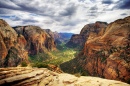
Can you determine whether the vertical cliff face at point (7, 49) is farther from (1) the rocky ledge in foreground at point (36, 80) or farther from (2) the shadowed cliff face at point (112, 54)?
(1) the rocky ledge in foreground at point (36, 80)

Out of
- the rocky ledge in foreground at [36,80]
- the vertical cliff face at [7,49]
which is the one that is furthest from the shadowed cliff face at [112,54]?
the vertical cliff face at [7,49]

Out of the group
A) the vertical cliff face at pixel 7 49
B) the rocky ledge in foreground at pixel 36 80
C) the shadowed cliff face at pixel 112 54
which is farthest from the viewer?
the vertical cliff face at pixel 7 49

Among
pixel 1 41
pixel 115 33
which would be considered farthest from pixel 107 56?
pixel 1 41

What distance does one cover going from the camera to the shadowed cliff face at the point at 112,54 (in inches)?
4100

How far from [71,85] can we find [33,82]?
9553 millimetres

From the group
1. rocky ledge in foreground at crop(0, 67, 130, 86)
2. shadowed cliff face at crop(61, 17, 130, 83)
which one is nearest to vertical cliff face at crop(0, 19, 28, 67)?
shadowed cliff face at crop(61, 17, 130, 83)

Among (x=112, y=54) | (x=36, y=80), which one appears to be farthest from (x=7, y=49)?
(x=36, y=80)

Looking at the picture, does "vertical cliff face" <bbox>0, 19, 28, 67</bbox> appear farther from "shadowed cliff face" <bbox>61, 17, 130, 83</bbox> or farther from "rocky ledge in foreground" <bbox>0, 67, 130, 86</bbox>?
"rocky ledge in foreground" <bbox>0, 67, 130, 86</bbox>

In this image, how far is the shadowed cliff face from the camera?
10415 cm

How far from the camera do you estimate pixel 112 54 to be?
390 ft

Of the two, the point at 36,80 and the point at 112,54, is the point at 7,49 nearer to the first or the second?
the point at 112,54

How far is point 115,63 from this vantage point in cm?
10825

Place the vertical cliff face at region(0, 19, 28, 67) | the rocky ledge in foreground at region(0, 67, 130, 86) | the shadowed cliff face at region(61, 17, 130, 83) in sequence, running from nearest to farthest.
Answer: the rocky ledge in foreground at region(0, 67, 130, 86)
the shadowed cliff face at region(61, 17, 130, 83)
the vertical cliff face at region(0, 19, 28, 67)

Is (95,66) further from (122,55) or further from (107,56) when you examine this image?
(122,55)
